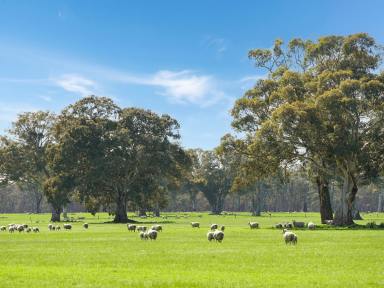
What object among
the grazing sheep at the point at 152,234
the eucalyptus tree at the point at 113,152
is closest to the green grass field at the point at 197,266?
the grazing sheep at the point at 152,234

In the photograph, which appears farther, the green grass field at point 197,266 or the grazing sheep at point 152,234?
the grazing sheep at point 152,234

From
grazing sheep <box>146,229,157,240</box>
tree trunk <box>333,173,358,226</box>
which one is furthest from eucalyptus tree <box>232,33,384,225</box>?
grazing sheep <box>146,229,157,240</box>

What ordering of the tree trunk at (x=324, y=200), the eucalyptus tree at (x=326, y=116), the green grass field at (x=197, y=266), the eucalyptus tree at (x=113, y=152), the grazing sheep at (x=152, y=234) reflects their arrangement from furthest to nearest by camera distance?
1. the eucalyptus tree at (x=113, y=152)
2. the tree trunk at (x=324, y=200)
3. the eucalyptus tree at (x=326, y=116)
4. the grazing sheep at (x=152, y=234)
5. the green grass field at (x=197, y=266)

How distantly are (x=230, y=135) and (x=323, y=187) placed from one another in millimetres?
13242

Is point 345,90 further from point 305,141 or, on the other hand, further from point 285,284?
point 285,284

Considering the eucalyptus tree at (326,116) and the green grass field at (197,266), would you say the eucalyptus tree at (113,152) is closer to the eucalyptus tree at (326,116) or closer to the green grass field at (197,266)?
the eucalyptus tree at (326,116)

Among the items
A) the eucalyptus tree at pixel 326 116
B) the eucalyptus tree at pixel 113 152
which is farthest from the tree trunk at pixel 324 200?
the eucalyptus tree at pixel 113 152

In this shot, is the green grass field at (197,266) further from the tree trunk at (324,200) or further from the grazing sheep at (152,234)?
the tree trunk at (324,200)

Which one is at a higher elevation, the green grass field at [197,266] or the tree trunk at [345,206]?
the tree trunk at [345,206]

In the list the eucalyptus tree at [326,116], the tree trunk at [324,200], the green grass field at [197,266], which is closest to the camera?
the green grass field at [197,266]

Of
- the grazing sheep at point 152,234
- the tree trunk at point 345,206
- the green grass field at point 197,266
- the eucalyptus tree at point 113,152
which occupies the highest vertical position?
the eucalyptus tree at point 113,152

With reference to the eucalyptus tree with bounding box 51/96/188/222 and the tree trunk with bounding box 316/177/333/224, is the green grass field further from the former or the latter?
the eucalyptus tree with bounding box 51/96/188/222

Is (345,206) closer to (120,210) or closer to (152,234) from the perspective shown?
(152,234)

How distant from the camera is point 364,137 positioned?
194 ft
